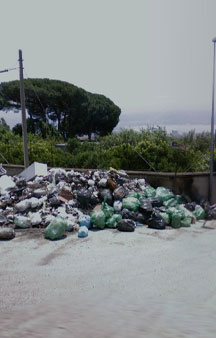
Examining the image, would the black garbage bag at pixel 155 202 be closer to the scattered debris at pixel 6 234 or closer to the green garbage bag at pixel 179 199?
the green garbage bag at pixel 179 199

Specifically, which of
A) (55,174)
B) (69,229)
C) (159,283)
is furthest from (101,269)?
(55,174)

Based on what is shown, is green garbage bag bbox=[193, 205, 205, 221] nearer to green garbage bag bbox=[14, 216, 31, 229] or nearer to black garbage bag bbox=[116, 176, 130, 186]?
black garbage bag bbox=[116, 176, 130, 186]

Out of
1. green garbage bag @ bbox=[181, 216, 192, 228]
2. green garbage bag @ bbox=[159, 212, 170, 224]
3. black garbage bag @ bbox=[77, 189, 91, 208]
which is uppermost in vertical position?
black garbage bag @ bbox=[77, 189, 91, 208]

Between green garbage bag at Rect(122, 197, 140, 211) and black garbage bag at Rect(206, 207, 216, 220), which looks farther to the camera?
black garbage bag at Rect(206, 207, 216, 220)

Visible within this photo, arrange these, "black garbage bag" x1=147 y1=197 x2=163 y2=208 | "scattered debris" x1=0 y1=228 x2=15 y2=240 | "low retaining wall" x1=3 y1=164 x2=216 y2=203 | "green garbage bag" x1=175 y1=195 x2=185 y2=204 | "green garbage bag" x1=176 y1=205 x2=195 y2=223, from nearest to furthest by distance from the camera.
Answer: "scattered debris" x1=0 y1=228 x2=15 y2=240 < "green garbage bag" x1=176 y1=205 x2=195 y2=223 < "black garbage bag" x1=147 y1=197 x2=163 y2=208 < "green garbage bag" x1=175 y1=195 x2=185 y2=204 < "low retaining wall" x1=3 y1=164 x2=216 y2=203

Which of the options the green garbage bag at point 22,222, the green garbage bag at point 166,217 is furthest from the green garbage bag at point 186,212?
the green garbage bag at point 22,222

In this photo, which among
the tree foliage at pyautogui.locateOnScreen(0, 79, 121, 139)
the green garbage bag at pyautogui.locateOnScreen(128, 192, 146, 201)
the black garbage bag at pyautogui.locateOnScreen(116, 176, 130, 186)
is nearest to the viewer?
the green garbage bag at pyautogui.locateOnScreen(128, 192, 146, 201)

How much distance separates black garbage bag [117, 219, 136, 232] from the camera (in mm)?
5523

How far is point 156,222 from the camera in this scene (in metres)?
5.70

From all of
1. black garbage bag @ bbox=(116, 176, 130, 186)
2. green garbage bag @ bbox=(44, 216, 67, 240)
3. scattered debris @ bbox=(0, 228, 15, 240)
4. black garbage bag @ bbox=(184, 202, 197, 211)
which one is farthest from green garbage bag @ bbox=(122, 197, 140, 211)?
scattered debris @ bbox=(0, 228, 15, 240)

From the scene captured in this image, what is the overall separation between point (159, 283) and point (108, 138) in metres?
10.0

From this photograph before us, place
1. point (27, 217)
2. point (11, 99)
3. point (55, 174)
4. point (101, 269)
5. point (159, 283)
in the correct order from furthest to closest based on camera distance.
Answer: point (11, 99), point (55, 174), point (27, 217), point (101, 269), point (159, 283)

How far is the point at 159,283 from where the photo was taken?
3.46 m

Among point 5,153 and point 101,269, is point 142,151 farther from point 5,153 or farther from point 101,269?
point 101,269
